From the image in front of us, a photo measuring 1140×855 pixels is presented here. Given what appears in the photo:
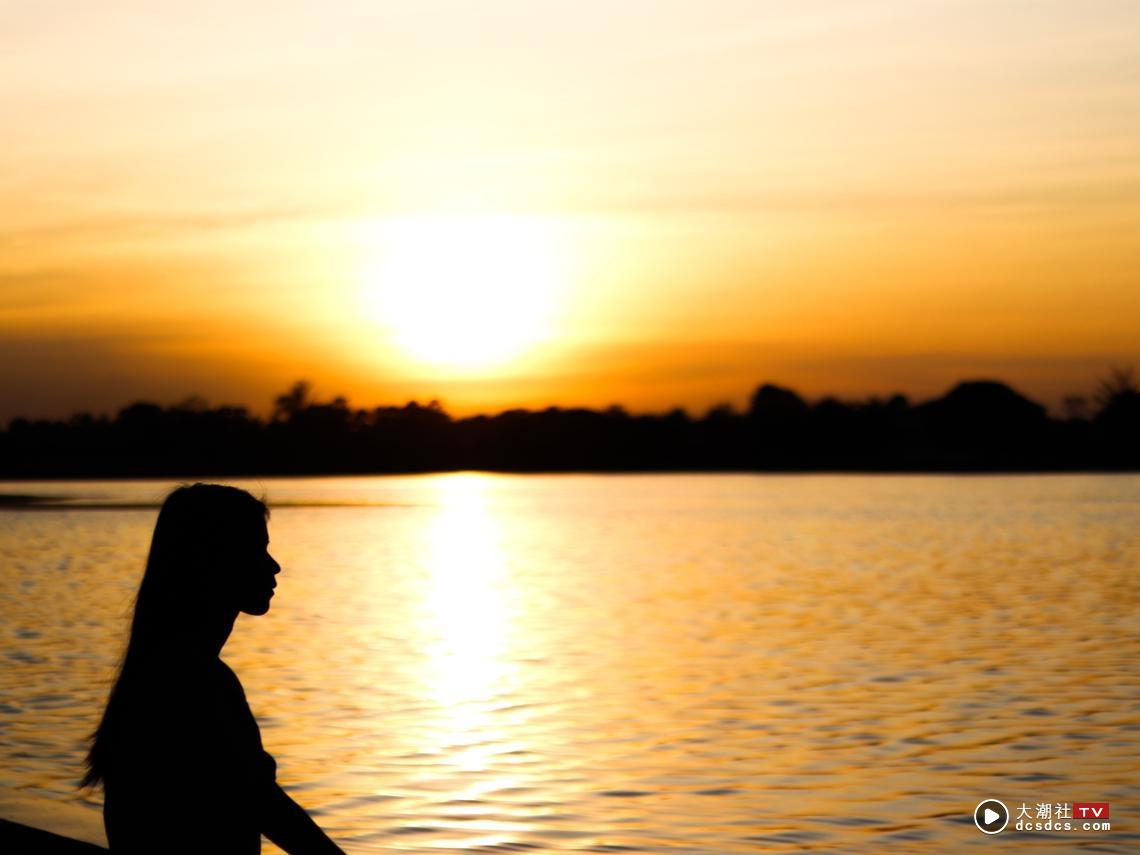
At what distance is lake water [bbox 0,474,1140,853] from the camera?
43.4 feet

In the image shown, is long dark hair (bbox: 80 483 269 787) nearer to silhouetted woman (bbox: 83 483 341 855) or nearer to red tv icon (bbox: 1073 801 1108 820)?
silhouetted woman (bbox: 83 483 341 855)

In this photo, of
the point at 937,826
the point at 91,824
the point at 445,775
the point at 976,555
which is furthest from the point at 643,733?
the point at 976,555

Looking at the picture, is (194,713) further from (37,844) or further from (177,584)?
(37,844)

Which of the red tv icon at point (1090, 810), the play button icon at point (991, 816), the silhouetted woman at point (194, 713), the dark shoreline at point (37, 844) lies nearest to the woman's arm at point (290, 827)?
the silhouetted woman at point (194, 713)

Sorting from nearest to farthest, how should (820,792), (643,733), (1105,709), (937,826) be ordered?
(937,826) < (820,792) < (643,733) < (1105,709)

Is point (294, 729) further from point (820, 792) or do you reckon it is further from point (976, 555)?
point (976, 555)

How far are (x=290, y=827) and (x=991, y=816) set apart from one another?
10.7 meters

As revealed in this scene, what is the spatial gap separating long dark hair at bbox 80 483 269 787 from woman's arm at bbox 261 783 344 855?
0.41 meters

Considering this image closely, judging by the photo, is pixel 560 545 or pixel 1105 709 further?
pixel 560 545

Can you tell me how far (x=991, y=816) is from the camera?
42.7 feet

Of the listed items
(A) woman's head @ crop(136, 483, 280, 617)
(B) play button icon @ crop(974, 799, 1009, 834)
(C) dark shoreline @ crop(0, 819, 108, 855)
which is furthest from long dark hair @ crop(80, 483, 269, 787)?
(B) play button icon @ crop(974, 799, 1009, 834)

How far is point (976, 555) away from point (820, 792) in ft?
125

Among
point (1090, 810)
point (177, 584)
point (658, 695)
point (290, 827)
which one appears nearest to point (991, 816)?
point (1090, 810)

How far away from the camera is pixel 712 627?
2897cm
